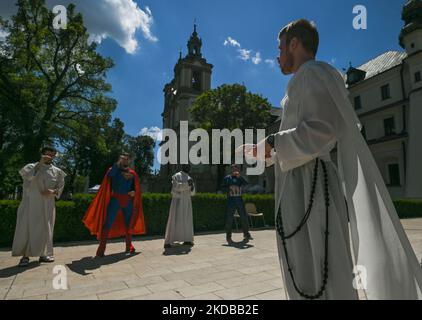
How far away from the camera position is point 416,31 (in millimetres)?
24578

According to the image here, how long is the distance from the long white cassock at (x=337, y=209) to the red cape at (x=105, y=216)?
18.4 ft

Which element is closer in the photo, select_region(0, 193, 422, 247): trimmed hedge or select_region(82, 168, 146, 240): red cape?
select_region(82, 168, 146, 240): red cape

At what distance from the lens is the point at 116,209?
6.48 metres

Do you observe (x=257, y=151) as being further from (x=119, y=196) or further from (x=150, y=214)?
(x=150, y=214)

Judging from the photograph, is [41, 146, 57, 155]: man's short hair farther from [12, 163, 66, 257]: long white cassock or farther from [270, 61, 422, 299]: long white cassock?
[270, 61, 422, 299]: long white cassock

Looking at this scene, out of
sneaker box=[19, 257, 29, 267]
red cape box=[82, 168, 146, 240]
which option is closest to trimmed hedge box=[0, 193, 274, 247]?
red cape box=[82, 168, 146, 240]

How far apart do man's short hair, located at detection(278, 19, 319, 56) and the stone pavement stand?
9.04ft

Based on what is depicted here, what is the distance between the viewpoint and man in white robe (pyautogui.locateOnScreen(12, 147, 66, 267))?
5.28 metres

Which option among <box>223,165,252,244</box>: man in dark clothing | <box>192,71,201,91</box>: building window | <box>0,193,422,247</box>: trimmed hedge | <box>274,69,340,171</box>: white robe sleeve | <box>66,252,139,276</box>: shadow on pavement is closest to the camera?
<box>274,69,340,171</box>: white robe sleeve

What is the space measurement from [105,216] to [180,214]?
2138 millimetres

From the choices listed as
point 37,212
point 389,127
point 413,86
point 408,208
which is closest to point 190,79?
point 389,127

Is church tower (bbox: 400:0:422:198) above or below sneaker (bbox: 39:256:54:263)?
above

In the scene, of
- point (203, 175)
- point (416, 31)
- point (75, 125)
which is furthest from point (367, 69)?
point (75, 125)
